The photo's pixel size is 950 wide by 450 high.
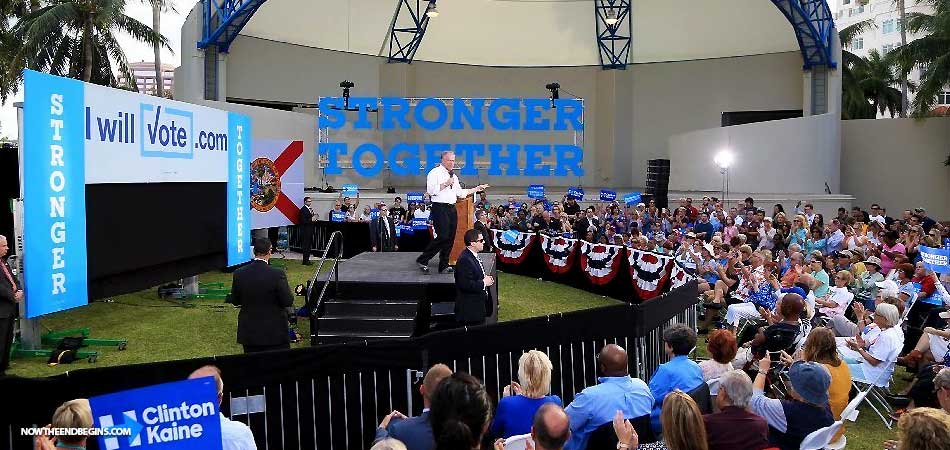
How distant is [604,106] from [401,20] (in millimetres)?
9010

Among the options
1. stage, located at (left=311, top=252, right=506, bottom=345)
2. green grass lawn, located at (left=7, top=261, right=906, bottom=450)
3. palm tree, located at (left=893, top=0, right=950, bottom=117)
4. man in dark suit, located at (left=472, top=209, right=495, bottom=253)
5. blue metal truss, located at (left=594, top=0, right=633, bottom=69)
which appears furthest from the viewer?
blue metal truss, located at (left=594, top=0, right=633, bottom=69)

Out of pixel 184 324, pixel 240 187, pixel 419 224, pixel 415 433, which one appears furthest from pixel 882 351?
pixel 419 224

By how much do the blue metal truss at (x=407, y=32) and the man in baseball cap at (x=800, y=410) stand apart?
27589mm

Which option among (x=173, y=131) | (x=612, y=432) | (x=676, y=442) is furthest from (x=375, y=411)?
(x=173, y=131)

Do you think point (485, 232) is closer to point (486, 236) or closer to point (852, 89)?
point (486, 236)

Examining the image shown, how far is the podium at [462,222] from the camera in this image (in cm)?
1235

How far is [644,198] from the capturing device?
78.1ft

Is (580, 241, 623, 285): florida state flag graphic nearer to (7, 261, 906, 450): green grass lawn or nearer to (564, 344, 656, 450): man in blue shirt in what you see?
(7, 261, 906, 450): green grass lawn

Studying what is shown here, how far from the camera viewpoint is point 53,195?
812 centimetres

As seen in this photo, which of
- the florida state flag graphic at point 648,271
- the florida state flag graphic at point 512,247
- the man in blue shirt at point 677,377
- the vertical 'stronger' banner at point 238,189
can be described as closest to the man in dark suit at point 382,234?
the florida state flag graphic at point 512,247

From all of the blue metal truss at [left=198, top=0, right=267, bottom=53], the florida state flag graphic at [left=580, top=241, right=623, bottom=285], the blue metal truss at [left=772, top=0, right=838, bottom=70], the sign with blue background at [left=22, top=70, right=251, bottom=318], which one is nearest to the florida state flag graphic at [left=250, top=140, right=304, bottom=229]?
the sign with blue background at [left=22, top=70, right=251, bottom=318]

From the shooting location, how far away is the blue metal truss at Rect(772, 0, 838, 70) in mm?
27266

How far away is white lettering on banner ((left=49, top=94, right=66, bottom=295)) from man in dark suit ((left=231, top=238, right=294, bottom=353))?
1844 mm

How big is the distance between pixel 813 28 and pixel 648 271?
58.7 feet
